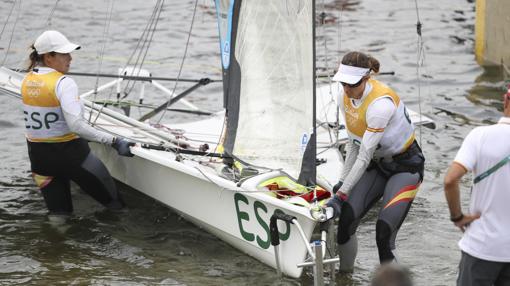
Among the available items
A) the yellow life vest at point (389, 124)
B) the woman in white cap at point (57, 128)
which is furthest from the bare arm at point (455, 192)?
the woman in white cap at point (57, 128)

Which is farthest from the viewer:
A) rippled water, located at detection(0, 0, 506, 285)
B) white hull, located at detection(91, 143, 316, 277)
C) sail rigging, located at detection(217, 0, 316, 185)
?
rippled water, located at detection(0, 0, 506, 285)

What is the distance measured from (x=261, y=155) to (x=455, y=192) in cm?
243

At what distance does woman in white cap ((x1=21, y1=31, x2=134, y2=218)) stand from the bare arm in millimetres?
3329

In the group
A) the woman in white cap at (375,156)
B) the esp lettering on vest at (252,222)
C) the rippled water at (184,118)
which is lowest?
the rippled water at (184,118)

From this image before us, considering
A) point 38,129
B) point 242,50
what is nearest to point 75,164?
point 38,129

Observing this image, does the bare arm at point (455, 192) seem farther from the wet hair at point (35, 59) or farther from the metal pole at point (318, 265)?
the wet hair at point (35, 59)

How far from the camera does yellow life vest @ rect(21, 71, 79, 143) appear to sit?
664 centimetres

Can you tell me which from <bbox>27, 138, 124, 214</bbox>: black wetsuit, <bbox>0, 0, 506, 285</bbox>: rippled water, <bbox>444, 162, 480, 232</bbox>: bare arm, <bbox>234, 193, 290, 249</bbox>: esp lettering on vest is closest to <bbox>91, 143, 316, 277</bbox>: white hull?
<bbox>234, 193, 290, 249</bbox>: esp lettering on vest

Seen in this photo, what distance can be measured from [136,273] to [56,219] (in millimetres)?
1256

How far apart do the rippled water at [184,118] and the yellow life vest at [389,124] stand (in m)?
1.10

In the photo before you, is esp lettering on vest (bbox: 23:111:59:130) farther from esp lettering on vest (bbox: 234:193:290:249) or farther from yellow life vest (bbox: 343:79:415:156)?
yellow life vest (bbox: 343:79:415:156)

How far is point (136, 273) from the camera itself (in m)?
6.30

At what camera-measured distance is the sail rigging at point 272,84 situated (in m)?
5.93

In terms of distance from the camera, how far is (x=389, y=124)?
5.50 meters
